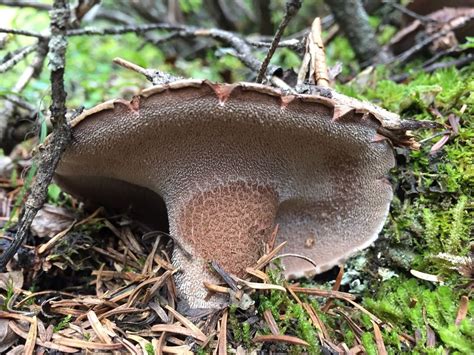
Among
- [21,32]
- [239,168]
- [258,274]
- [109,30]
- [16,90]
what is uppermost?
[21,32]

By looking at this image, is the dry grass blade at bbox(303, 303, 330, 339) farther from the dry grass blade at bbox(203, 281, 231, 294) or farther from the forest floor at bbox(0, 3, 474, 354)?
the dry grass blade at bbox(203, 281, 231, 294)

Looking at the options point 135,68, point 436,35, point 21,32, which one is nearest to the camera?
point 135,68

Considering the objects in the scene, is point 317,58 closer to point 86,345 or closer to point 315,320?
point 315,320

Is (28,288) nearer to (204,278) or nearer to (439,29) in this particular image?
(204,278)

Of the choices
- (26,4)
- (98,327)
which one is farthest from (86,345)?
(26,4)

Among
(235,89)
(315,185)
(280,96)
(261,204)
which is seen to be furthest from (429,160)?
(235,89)

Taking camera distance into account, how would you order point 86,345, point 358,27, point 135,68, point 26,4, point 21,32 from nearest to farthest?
point 86,345, point 135,68, point 21,32, point 358,27, point 26,4

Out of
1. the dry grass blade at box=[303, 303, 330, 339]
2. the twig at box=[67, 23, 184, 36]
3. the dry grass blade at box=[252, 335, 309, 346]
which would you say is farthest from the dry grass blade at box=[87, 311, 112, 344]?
the twig at box=[67, 23, 184, 36]
